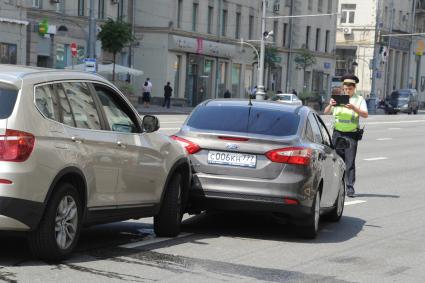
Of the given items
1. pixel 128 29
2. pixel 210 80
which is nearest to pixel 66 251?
pixel 128 29

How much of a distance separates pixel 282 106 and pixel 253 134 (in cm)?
91

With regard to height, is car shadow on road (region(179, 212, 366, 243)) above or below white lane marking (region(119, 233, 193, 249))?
below

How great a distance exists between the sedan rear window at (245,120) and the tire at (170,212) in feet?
3.15

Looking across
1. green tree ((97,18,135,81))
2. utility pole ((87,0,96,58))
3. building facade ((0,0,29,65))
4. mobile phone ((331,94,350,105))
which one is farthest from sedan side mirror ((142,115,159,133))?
green tree ((97,18,135,81))

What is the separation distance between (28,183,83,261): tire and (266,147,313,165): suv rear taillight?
8.21 feet

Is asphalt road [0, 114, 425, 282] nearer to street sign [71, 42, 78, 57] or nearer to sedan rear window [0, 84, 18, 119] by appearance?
sedan rear window [0, 84, 18, 119]

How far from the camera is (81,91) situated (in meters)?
8.25

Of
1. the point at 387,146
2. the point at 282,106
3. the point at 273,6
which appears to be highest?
the point at 273,6

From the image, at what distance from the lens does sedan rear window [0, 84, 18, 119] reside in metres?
7.23

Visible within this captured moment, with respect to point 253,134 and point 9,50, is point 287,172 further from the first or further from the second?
point 9,50

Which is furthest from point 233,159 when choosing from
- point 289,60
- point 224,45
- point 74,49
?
point 289,60

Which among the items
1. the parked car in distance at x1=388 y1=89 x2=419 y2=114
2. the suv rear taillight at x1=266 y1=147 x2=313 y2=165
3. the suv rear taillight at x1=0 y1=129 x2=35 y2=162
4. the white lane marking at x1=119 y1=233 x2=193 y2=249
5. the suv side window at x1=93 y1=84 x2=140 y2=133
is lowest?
the parked car in distance at x1=388 y1=89 x2=419 y2=114

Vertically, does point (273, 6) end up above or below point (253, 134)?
above

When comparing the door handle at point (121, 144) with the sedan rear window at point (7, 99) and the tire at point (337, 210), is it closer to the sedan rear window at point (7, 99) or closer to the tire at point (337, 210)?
the sedan rear window at point (7, 99)
